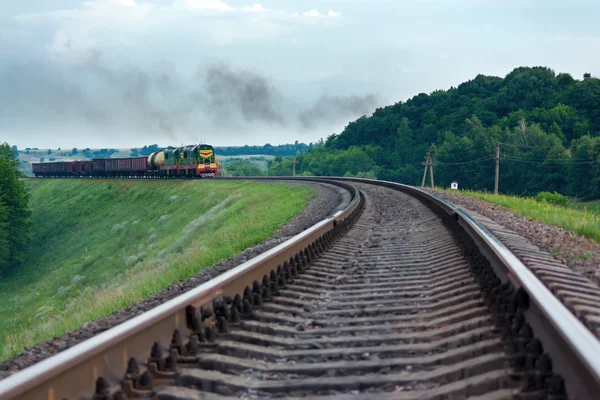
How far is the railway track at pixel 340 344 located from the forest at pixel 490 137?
69.4 metres

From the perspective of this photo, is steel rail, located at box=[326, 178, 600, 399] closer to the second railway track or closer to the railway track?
the railway track

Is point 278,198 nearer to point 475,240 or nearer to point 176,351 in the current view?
point 475,240

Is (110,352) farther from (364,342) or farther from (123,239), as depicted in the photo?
(123,239)

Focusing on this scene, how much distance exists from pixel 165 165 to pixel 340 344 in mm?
52748

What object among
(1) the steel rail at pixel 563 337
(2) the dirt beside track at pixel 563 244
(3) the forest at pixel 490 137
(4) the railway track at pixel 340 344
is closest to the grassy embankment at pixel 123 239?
(4) the railway track at pixel 340 344

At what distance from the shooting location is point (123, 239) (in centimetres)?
3481

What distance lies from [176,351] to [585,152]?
82.2 m

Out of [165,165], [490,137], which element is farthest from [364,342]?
[490,137]

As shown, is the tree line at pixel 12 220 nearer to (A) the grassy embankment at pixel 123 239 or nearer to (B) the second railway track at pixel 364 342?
(A) the grassy embankment at pixel 123 239

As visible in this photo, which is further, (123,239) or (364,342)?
(123,239)

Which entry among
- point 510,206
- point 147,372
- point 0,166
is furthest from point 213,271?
point 0,166

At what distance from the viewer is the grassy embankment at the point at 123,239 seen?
550 inches

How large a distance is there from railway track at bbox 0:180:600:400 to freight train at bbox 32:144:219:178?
46.3 meters

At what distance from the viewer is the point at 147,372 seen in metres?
3.61
